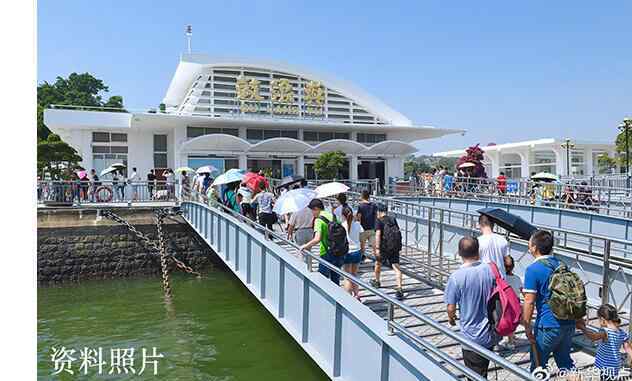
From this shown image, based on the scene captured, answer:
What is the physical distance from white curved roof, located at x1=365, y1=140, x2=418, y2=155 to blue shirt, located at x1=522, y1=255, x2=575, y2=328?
26866 millimetres

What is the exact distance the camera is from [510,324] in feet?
12.5

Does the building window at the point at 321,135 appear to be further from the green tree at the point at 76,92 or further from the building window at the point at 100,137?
the green tree at the point at 76,92

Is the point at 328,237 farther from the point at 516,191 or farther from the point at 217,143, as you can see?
the point at 217,143

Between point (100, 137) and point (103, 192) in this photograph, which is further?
point (100, 137)

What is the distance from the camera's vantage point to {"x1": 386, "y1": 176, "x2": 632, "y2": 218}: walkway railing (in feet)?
48.2

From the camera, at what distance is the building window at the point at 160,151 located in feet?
97.2

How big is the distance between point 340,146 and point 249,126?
19.6 feet

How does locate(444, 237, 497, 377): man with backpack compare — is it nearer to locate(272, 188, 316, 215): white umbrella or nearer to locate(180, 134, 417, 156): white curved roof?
locate(272, 188, 316, 215): white umbrella

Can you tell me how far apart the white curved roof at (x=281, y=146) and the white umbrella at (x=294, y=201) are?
770 inches

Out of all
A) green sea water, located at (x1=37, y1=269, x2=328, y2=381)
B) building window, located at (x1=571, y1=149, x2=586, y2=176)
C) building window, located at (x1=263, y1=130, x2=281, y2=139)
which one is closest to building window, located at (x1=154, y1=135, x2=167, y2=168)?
building window, located at (x1=263, y1=130, x2=281, y2=139)

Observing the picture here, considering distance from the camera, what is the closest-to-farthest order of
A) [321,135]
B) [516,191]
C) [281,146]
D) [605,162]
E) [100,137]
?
[516,191]
[100,137]
[281,146]
[321,135]
[605,162]

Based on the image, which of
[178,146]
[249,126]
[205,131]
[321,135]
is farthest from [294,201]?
[321,135]

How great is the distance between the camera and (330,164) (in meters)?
27.3

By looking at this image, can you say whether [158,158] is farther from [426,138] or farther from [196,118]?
[426,138]
